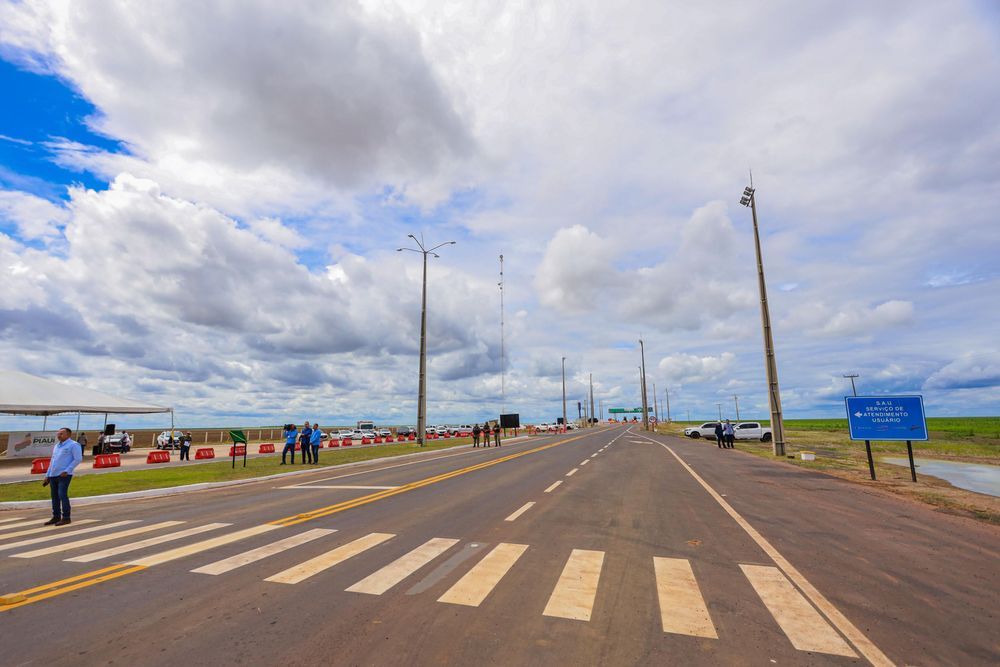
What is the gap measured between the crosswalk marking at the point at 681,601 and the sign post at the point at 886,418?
12992 millimetres

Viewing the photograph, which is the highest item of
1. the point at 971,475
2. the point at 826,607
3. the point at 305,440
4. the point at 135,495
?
the point at 305,440

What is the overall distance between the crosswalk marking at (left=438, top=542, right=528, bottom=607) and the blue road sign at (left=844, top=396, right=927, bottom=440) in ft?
46.3

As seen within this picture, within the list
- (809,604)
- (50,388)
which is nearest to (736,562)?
(809,604)

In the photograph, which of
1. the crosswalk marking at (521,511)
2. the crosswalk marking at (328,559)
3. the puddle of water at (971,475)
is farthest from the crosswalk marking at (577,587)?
the puddle of water at (971,475)

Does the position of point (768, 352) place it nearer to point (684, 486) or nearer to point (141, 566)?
point (684, 486)

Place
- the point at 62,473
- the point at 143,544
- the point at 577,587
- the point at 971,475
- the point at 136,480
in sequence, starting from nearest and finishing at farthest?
1. the point at 577,587
2. the point at 143,544
3. the point at 62,473
4. the point at 136,480
5. the point at 971,475

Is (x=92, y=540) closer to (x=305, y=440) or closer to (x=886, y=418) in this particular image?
(x=305, y=440)

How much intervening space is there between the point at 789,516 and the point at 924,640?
567cm

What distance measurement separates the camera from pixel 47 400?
97.0 ft

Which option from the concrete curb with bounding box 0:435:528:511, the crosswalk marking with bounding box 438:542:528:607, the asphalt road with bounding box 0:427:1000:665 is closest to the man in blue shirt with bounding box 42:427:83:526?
the asphalt road with bounding box 0:427:1000:665

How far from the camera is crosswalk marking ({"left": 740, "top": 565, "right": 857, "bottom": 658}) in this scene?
409 cm

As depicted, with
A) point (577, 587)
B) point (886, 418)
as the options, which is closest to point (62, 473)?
point (577, 587)

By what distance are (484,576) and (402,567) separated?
1094mm

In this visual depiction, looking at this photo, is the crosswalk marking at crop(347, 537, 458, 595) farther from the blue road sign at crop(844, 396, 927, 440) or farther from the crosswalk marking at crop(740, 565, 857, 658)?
the blue road sign at crop(844, 396, 927, 440)
